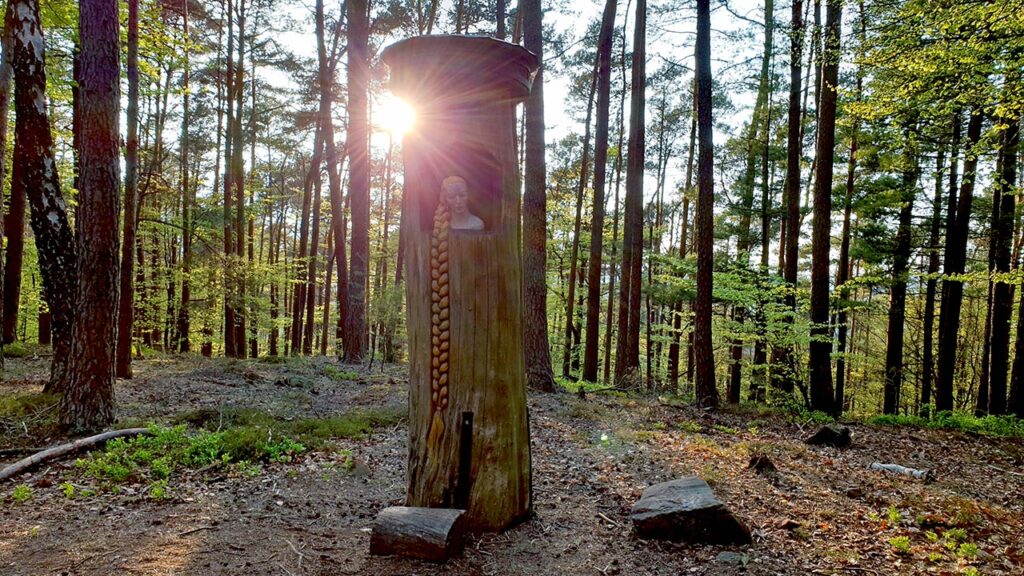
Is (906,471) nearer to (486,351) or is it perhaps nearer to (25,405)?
(486,351)

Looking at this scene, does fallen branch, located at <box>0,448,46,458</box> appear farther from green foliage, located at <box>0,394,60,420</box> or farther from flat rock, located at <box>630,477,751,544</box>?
flat rock, located at <box>630,477,751,544</box>

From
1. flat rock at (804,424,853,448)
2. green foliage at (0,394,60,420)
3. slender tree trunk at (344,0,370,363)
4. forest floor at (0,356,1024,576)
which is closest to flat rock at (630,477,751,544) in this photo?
forest floor at (0,356,1024,576)

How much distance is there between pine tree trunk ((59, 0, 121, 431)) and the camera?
5.61 metres

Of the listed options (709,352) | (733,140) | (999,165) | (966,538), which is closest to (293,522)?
(966,538)

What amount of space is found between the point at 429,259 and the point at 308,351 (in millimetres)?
21732

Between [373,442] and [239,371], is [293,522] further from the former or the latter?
[239,371]

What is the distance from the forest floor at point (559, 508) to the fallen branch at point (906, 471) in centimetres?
16

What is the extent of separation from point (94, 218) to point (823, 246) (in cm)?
1182

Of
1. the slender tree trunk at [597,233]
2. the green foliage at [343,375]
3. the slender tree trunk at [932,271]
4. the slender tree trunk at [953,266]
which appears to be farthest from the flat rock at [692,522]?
the slender tree trunk at [932,271]

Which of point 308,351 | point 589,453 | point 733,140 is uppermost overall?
point 733,140

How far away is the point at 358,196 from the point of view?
46.6ft

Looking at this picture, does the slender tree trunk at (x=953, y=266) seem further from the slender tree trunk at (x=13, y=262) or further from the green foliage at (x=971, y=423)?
the slender tree trunk at (x=13, y=262)

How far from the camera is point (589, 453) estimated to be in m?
6.17

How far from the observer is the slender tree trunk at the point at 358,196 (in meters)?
13.4
